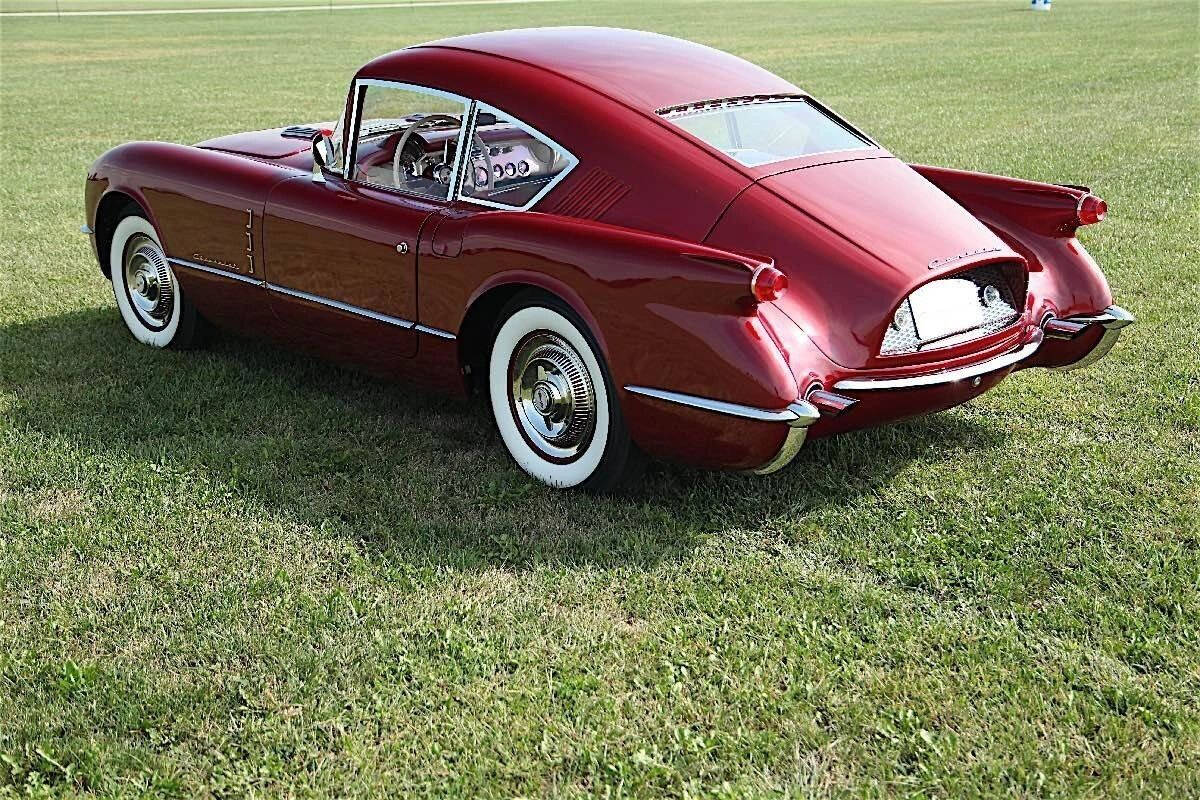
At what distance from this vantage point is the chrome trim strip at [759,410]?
398cm

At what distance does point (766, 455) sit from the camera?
408cm

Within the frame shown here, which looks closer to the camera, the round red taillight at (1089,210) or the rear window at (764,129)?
the rear window at (764,129)

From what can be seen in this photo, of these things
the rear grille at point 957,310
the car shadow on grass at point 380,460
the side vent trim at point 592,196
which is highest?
the side vent trim at point 592,196

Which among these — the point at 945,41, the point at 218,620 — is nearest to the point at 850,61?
the point at 945,41

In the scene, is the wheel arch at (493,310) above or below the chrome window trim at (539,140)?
below

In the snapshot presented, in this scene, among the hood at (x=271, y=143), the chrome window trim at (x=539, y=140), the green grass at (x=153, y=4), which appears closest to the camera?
the chrome window trim at (x=539, y=140)

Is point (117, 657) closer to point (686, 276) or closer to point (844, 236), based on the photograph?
point (686, 276)

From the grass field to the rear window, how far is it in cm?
109

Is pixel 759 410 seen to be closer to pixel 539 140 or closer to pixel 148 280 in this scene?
pixel 539 140

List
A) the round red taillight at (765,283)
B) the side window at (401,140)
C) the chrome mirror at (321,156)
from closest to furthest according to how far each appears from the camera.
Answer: the round red taillight at (765,283) → the side window at (401,140) → the chrome mirror at (321,156)

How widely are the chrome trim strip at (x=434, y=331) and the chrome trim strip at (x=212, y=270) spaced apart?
98 cm

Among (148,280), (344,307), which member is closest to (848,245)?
(344,307)

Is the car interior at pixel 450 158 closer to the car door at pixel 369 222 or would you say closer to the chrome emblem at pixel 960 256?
the car door at pixel 369 222

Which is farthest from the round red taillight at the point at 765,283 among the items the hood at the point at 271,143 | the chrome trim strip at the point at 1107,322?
the hood at the point at 271,143
